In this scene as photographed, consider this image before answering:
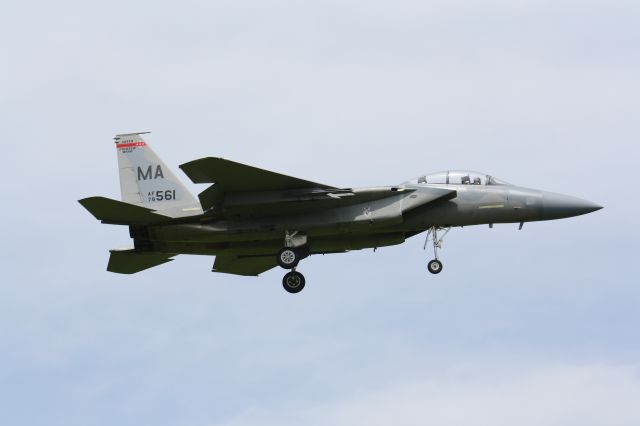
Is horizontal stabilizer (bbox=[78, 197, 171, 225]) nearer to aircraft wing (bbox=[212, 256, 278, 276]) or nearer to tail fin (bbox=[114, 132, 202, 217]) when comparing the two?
tail fin (bbox=[114, 132, 202, 217])

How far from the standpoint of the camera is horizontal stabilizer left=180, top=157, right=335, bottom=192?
1104 inches

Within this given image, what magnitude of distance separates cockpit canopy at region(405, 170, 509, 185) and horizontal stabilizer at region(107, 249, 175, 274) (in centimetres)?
692

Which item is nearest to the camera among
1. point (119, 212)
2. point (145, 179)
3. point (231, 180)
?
point (231, 180)

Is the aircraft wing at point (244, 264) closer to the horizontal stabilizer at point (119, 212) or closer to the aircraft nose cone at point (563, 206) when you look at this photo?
the horizontal stabilizer at point (119, 212)

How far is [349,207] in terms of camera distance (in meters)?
29.7

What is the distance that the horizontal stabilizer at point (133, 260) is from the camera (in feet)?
102

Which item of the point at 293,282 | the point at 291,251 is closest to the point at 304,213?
the point at 291,251

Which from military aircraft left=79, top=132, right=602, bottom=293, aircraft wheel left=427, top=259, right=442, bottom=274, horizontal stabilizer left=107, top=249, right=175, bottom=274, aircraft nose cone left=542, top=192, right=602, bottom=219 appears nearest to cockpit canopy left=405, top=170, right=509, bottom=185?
military aircraft left=79, top=132, right=602, bottom=293

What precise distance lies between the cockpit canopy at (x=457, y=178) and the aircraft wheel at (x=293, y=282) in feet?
12.0

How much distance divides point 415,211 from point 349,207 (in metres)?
1.68

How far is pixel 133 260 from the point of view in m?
31.9

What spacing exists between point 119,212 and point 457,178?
332 inches

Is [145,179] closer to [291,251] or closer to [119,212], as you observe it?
[119,212]

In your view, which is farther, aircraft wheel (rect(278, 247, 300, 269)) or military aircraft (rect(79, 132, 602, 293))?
aircraft wheel (rect(278, 247, 300, 269))
